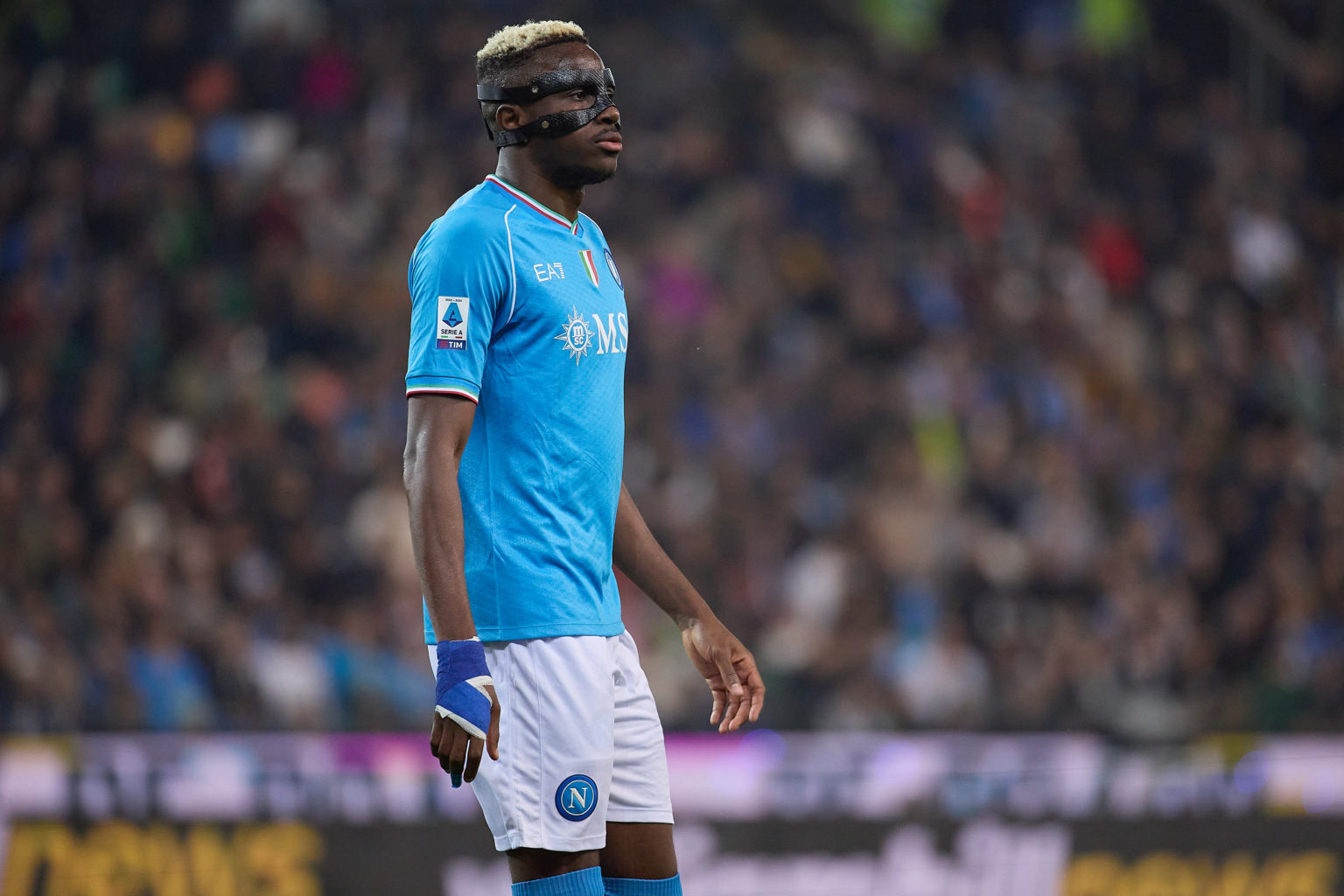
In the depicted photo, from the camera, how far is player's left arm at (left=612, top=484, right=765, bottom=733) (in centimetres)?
337

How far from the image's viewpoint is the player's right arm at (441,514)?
2750mm

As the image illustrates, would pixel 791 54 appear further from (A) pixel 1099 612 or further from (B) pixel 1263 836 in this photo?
(B) pixel 1263 836

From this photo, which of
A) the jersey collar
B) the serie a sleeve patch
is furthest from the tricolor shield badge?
the serie a sleeve patch

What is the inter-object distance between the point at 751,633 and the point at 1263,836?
9.71ft

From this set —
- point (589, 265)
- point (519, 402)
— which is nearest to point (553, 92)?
point (589, 265)

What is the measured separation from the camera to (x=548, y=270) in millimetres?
3025

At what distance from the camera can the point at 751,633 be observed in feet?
28.2

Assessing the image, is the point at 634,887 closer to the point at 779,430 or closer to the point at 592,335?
the point at 592,335

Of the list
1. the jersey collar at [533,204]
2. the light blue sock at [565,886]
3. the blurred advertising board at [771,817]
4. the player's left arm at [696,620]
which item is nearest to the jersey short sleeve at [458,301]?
the jersey collar at [533,204]

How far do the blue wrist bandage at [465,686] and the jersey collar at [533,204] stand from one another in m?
0.87

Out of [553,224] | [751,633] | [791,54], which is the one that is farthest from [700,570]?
[553,224]

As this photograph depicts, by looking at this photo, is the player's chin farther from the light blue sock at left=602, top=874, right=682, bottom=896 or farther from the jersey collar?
the light blue sock at left=602, top=874, right=682, bottom=896

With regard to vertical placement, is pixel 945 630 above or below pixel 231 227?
below

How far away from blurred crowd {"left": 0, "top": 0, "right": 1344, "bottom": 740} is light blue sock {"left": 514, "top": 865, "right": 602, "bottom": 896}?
4214mm
